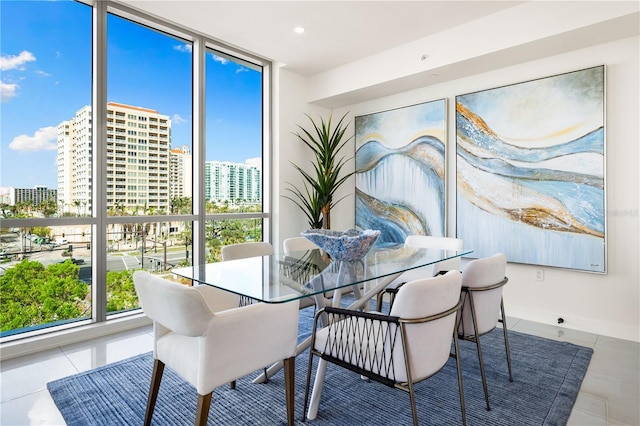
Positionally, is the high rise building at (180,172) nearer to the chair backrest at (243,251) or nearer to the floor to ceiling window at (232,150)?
the floor to ceiling window at (232,150)

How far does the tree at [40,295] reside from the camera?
269cm

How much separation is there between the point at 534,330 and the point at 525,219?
0.97 metres

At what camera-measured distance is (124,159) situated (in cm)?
324

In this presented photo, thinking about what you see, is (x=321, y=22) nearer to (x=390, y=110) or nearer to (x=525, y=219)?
(x=390, y=110)

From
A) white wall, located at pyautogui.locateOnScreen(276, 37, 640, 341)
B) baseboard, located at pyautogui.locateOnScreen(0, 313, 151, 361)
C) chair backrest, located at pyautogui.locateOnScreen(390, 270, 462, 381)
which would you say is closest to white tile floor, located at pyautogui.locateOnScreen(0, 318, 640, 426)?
baseboard, located at pyautogui.locateOnScreen(0, 313, 151, 361)

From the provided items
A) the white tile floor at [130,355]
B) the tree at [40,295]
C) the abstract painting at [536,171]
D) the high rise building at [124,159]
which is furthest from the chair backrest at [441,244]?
the tree at [40,295]

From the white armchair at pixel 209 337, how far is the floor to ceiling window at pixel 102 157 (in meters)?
1.79

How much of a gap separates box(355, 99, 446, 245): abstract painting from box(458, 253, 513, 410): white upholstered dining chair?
1.91 m

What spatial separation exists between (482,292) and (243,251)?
1649 mm

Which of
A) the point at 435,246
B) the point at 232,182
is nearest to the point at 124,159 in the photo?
the point at 232,182

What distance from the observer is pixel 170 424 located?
1784 millimetres

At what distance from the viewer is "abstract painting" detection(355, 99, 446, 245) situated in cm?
390

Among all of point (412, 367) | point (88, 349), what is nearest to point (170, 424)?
point (412, 367)

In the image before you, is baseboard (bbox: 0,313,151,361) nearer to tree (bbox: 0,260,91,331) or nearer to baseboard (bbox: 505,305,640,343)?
tree (bbox: 0,260,91,331)
